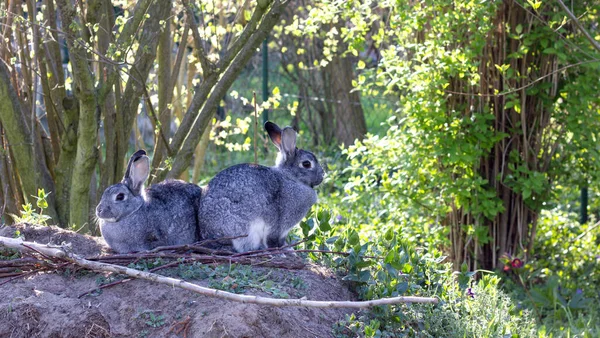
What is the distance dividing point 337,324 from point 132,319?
44.6 inches

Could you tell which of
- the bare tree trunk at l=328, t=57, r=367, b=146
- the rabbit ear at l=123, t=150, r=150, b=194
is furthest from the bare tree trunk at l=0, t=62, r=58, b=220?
the bare tree trunk at l=328, t=57, r=367, b=146

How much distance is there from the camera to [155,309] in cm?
425

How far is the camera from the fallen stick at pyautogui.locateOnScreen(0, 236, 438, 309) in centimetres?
374

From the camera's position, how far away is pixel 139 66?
20.5 ft

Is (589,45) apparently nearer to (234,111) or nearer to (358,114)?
(358,114)

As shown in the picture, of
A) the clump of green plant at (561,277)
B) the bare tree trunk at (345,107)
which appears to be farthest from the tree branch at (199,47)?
the bare tree trunk at (345,107)

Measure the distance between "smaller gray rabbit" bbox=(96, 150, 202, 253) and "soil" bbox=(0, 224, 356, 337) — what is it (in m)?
0.41

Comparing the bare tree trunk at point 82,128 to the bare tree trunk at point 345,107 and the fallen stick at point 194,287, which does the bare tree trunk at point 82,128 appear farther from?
the bare tree trunk at point 345,107

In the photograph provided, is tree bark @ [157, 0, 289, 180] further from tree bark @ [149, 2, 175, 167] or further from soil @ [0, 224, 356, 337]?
soil @ [0, 224, 356, 337]

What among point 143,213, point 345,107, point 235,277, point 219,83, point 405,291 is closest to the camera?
point 235,277

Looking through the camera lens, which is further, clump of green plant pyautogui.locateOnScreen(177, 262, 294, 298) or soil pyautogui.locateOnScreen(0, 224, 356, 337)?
clump of green plant pyautogui.locateOnScreen(177, 262, 294, 298)

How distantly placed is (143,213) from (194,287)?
1.18 meters

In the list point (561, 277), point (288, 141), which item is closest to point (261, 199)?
point (288, 141)

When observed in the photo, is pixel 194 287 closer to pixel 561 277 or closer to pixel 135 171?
pixel 135 171
